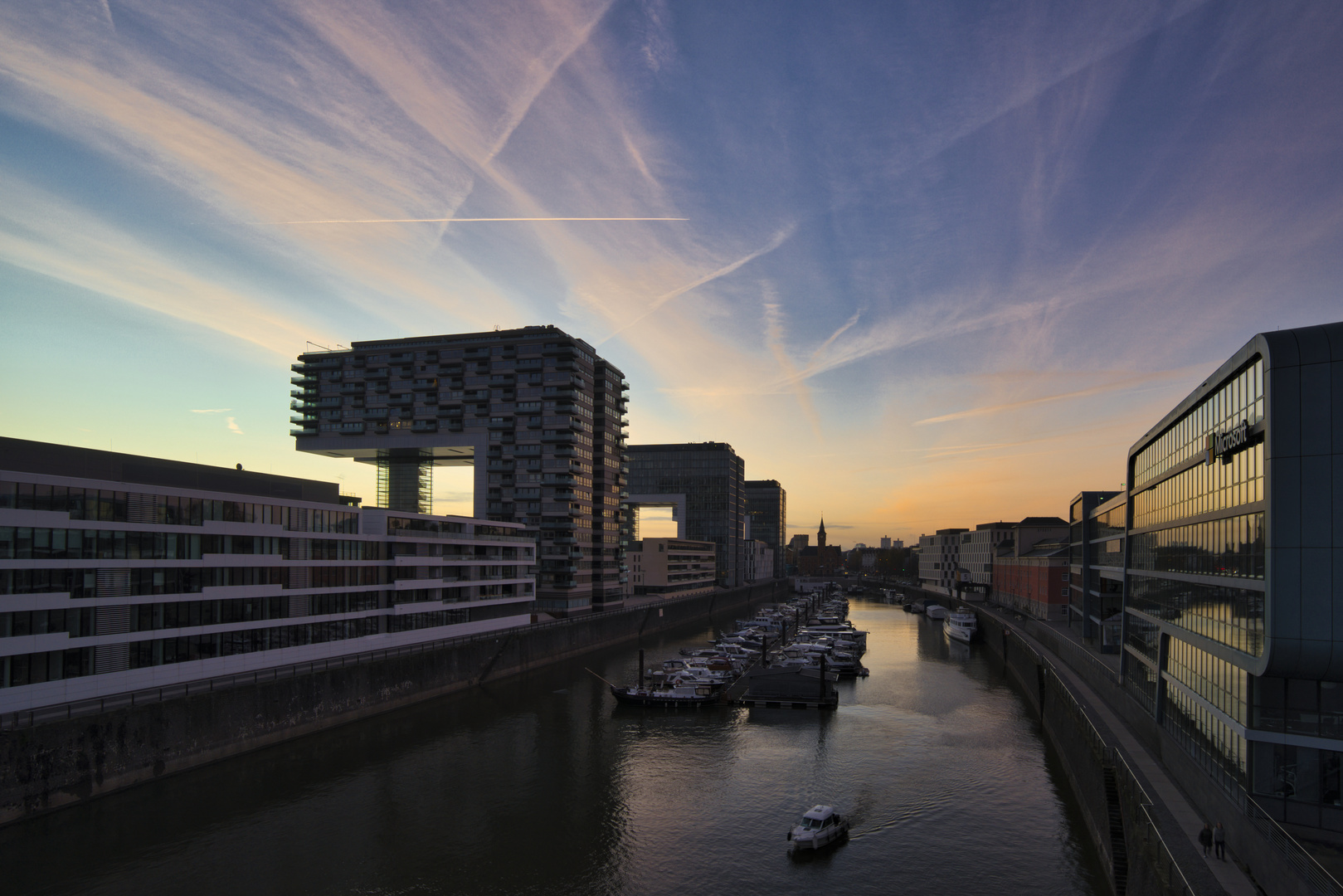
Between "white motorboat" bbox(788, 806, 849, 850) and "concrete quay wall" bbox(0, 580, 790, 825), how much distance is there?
3553 cm

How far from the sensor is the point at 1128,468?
177 ft

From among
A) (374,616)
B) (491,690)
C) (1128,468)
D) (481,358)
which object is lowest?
(491,690)

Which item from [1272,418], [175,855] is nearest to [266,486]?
[175,855]

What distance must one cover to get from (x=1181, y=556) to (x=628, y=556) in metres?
124

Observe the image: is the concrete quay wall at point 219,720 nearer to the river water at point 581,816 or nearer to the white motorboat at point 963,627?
the river water at point 581,816

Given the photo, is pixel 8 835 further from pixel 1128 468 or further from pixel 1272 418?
pixel 1128 468

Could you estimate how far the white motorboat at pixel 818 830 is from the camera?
37125 millimetres

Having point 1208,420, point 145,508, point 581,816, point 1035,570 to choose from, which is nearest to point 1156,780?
point 1208,420

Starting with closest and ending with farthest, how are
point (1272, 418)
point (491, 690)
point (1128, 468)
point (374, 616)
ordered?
point (1272, 418), point (1128, 468), point (374, 616), point (491, 690)

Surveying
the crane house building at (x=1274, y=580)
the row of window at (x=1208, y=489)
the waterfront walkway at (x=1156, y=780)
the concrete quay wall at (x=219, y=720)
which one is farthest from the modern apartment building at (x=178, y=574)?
the row of window at (x=1208, y=489)

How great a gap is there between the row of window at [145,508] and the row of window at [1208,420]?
193 ft

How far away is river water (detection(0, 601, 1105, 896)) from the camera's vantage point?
3400 centimetres

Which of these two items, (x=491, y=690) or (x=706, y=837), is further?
(x=491, y=690)

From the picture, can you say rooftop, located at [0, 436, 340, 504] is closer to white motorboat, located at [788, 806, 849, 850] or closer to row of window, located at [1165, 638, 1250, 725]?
white motorboat, located at [788, 806, 849, 850]
